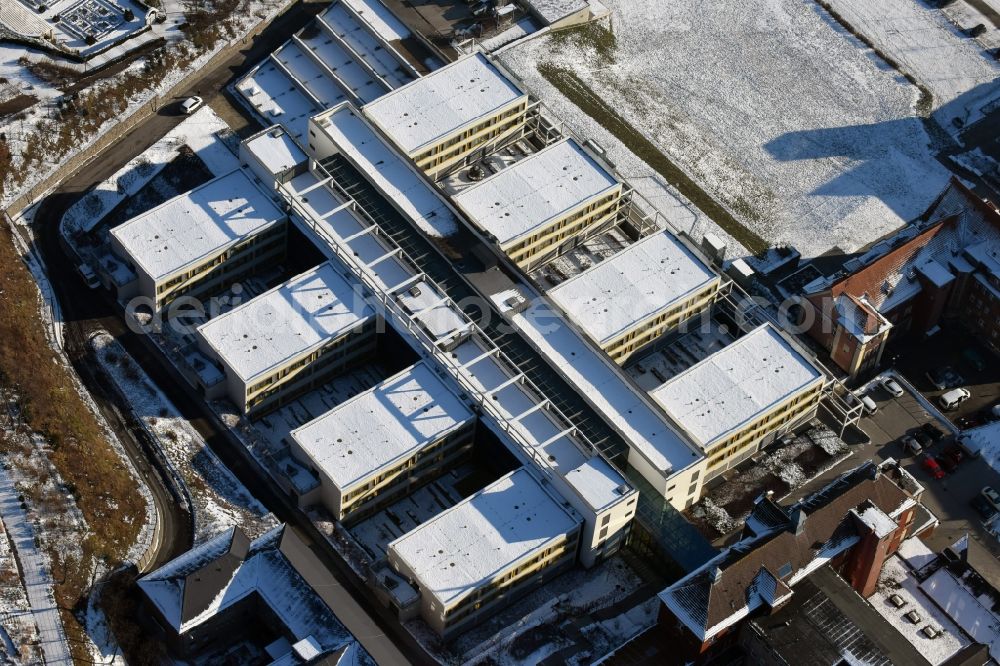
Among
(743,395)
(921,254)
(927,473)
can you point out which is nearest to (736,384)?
(743,395)

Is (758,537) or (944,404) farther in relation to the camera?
(944,404)

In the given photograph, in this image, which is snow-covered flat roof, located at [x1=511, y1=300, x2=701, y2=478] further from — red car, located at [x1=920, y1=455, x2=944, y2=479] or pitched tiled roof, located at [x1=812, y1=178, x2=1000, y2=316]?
pitched tiled roof, located at [x1=812, y1=178, x2=1000, y2=316]

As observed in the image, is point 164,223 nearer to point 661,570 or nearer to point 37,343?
point 37,343

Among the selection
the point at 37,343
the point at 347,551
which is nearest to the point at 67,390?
the point at 37,343

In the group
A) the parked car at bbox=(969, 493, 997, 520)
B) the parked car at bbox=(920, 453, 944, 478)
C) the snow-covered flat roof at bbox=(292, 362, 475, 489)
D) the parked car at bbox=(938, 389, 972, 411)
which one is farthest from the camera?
the parked car at bbox=(938, 389, 972, 411)

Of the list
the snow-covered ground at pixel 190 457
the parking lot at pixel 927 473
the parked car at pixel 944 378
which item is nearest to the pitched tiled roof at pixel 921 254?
the parked car at pixel 944 378

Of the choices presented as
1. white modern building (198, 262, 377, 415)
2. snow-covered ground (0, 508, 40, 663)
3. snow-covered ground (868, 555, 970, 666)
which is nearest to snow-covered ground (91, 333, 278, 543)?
white modern building (198, 262, 377, 415)

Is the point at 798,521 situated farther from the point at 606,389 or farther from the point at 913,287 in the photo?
the point at 913,287

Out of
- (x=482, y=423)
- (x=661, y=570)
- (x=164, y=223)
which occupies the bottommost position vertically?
(x=661, y=570)
